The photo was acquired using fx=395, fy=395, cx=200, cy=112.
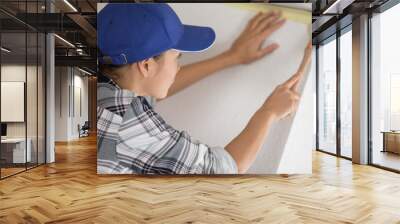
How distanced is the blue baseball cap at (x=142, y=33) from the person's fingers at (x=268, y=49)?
0.84m

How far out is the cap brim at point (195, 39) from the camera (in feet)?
22.0

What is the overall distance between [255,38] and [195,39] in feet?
3.35

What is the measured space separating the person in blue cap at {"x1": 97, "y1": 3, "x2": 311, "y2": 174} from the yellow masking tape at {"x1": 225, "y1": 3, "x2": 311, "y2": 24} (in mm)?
113

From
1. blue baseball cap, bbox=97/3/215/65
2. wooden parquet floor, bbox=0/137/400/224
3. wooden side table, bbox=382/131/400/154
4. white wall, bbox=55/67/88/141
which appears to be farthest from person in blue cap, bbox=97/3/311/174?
white wall, bbox=55/67/88/141

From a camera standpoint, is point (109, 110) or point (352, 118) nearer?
point (109, 110)

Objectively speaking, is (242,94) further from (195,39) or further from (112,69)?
(112,69)

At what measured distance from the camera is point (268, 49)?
6.70 metres

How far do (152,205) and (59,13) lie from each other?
5278 millimetres

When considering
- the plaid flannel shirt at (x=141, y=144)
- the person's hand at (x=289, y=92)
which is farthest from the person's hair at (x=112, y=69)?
the person's hand at (x=289, y=92)

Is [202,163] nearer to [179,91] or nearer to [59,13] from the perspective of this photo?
[179,91]

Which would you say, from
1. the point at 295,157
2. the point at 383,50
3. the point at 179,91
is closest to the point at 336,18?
the point at 383,50

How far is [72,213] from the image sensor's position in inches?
171

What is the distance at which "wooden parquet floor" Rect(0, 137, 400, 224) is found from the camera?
A: 4.17 metres

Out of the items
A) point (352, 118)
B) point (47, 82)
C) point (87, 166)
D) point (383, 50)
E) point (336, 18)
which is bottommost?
point (87, 166)
